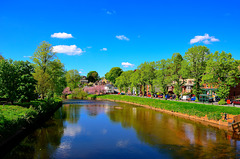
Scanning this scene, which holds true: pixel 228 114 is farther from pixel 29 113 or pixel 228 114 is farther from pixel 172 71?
pixel 29 113

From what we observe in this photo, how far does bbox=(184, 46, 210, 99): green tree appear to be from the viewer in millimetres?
50844

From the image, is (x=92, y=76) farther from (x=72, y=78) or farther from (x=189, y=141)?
(x=189, y=141)

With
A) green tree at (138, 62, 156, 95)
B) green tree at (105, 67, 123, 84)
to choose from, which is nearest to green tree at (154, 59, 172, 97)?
green tree at (138, 62, 156, 95)

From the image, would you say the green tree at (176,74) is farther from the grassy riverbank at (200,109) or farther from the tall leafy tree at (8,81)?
the tall leafy tree at (8,81)

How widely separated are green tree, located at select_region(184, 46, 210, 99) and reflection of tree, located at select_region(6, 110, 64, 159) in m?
40.9

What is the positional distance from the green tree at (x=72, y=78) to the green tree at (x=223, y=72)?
87013 mm

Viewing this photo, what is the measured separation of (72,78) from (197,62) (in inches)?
3396

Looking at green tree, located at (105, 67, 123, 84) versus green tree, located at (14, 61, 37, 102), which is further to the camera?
green tree, located at (105, 67, 123, 84)

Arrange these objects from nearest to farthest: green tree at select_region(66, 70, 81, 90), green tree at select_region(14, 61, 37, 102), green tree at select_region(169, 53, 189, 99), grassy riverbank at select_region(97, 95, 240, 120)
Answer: green tree at select_region(14, 61, 37, 102) → grassy riverbank at select_region(97, 95, 240, 120) → green tree at select_region(169, 53, 189, 99) → green tree at select_region(66, 70, 81, 90)

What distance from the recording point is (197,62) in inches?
2037

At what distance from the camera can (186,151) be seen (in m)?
19.6

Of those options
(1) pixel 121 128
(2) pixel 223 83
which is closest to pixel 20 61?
(1) pixel 121 128

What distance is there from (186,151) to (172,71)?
45457mm

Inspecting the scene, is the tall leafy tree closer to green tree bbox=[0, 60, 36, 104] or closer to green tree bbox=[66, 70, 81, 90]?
green tree bbox=[0, 60, 36, 104]
